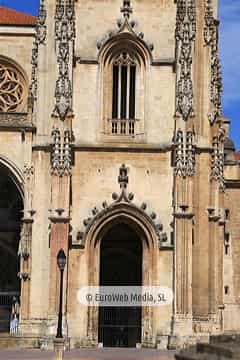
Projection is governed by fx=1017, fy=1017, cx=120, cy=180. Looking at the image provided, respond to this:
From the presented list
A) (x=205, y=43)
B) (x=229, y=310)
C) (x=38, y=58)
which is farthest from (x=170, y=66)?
(x=229, y=310)

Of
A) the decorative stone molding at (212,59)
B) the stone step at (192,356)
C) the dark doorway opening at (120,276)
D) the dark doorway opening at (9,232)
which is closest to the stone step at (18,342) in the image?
the dark doorway opening at (120,276)

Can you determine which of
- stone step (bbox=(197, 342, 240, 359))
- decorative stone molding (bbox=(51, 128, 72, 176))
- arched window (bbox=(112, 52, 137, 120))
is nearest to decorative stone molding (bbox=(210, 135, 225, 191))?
arched window (bbox=(112, 52, 137, 120))

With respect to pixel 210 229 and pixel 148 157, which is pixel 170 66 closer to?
pixel 148 157

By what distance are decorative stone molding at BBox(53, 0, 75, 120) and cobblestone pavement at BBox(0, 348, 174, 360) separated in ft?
29.4

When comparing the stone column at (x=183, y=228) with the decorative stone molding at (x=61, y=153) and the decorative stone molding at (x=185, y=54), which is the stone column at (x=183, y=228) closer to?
the decorative stone molding at (x=185, y=54)

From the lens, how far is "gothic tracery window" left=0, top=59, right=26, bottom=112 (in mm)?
45375

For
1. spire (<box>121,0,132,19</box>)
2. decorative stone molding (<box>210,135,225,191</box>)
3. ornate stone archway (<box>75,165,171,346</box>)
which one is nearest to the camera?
ornate stone archway (<box>75,165,171,346</box>)

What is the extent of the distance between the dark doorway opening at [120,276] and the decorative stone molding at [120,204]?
1.64 metres

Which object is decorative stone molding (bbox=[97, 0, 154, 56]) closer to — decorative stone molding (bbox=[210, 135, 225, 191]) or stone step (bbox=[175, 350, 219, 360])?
decorative stone molding (bbox=[210, 135, 225, 191])

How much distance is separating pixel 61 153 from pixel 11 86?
8.98m

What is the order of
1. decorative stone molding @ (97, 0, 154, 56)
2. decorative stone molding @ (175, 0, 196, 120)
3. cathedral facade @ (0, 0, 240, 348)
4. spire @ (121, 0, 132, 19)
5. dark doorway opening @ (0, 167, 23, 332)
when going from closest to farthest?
cathedral facade @ (0, 0, 240, 348)
decorative stone molding @ (175, 0, 196, 120)
decorative stone molding @ (97, 0, 154, 56)
spire @ (121, 0, 132, 19)
dark doorway opening @ (0, 167, 23, 332)

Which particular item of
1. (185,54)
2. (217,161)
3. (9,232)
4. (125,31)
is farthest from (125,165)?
(9,232)

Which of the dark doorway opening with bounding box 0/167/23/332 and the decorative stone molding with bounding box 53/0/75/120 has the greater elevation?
the decorative stone molding with bounding box 53/0/75/120

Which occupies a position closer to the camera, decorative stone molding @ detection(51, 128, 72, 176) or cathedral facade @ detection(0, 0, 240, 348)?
cathedral facade @ detection(0, 0, 240, 348)
